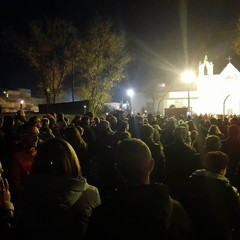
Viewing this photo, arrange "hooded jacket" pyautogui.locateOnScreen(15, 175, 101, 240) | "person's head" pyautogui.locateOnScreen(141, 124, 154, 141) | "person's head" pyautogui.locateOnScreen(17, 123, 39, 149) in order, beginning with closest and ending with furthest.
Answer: "hooded jacket" pyautogui.locateOnScreen(15, 175, 101, 240) → "person's head" pyautogui.locateOnScreen(17, 123, 39, 149) → "person's head" pyautogui.locateOnScreen(141, 124, 154, 141)

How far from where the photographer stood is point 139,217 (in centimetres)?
251

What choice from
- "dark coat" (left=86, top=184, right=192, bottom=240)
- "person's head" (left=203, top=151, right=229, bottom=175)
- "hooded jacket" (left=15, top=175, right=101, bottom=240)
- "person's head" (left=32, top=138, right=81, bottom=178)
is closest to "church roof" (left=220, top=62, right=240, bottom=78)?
"person's head" (left=203, top=151, right=229, bottom=175)

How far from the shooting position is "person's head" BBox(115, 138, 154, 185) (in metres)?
2.72

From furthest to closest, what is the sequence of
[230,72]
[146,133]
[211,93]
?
[230,72], [211,93], [146,133]

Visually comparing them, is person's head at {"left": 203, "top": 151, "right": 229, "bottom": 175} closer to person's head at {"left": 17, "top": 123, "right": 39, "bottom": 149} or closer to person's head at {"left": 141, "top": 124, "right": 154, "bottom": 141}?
person's head at {"left": 17, "top": 123, "right": 39, "bottom": 149}

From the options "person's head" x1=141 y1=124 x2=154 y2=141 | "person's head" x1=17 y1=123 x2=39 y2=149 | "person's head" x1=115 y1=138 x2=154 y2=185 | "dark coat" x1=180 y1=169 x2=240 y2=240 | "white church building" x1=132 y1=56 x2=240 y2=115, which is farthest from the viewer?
"white church building" x1=132 y1=56 x2=240 y2=115

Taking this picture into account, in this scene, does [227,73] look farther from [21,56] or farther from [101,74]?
[21,56]

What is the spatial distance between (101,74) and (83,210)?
39.1 m

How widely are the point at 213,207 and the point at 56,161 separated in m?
1.88

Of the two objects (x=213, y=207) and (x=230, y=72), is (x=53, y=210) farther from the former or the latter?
(x=230, y=72)

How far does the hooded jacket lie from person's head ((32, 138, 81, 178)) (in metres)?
0.06

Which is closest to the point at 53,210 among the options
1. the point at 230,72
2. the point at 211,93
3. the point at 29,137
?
the point at 29,137

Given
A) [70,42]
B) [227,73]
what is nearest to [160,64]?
[227,73]

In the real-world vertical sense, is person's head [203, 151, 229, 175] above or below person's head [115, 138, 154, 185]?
below
